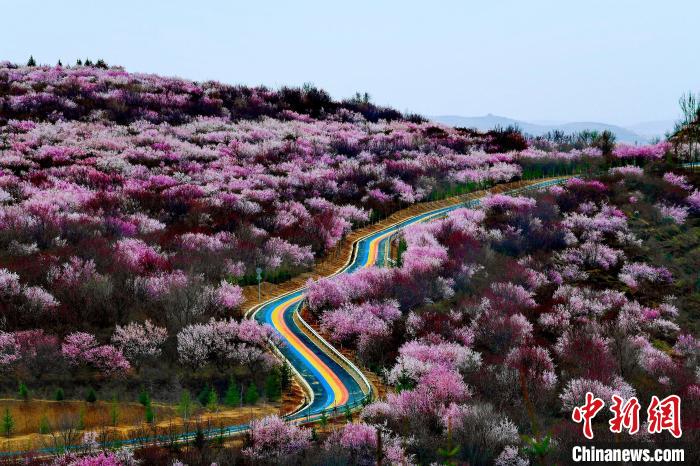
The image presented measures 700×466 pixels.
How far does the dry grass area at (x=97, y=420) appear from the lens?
45.4 ft

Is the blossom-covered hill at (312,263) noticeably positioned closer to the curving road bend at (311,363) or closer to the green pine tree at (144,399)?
the green pine tree at (144,399)

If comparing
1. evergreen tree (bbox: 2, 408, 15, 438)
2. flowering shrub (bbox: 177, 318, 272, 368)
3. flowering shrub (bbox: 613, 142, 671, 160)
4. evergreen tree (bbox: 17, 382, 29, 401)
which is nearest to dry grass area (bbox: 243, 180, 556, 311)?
flowering shrub (bbox: 177, 318, 272, 368)

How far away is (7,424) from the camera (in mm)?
14078

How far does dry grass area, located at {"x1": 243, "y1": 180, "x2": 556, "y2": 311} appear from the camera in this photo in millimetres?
26744

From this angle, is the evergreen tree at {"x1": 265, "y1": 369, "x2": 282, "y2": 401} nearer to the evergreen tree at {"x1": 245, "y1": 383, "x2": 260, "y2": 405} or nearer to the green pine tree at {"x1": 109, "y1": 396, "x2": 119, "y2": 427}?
the evergreen tree at {"x1": 245, "y1": 383, "x2": 260, "y2": 405}

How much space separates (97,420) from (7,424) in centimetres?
198

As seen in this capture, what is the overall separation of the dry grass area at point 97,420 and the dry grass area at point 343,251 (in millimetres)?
8435

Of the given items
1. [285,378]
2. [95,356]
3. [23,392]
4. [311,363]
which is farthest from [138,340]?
[311,363]

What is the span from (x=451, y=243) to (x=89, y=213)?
58.4 feet

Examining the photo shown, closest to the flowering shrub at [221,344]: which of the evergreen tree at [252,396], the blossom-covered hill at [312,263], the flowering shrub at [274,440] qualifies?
the blossom-covered hill at [312,263]

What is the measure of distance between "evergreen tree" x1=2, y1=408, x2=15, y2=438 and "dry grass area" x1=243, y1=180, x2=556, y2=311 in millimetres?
10472

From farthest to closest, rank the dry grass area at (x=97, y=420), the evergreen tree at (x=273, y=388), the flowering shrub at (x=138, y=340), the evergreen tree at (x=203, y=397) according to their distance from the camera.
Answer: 1. the flowering shrub at (x=138, y=340)
2. the evergreen tree at (x=273, y=388)
3. the evergreen tree at (x=203, y=397)
4. the dry grass area at (x=97, y=420)

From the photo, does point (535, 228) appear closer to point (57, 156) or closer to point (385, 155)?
point (385, 155)

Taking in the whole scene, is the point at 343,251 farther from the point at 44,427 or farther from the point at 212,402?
the point at 44,427
